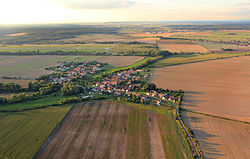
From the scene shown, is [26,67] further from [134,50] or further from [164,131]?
[164,131]

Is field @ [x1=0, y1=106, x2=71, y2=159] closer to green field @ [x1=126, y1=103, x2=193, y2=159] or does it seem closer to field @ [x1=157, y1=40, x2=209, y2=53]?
green field @ [x1=126, y1=103, x2=193, y2=159]

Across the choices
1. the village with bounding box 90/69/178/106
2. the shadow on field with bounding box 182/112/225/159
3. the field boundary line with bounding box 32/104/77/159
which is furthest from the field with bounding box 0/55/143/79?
the shadow on field with bounding box 182/112/225/159

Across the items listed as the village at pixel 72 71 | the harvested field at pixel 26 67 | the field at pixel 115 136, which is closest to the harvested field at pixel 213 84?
the field at pixel 115 136

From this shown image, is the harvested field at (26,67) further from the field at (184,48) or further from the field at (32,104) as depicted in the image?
the field at (184,48)

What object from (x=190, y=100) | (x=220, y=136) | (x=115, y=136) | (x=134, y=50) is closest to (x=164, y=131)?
(x=115, y=136)

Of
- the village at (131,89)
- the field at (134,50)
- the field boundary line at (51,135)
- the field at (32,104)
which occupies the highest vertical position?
the field at (134,50)
